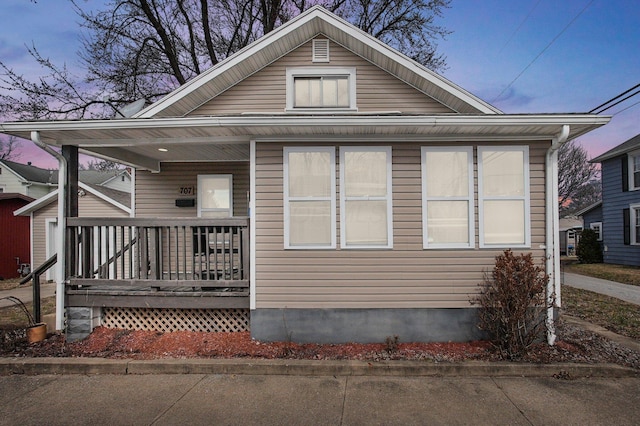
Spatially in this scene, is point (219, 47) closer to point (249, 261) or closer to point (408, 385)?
point (249, 261)

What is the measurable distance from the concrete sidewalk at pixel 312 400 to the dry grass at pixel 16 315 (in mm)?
2204

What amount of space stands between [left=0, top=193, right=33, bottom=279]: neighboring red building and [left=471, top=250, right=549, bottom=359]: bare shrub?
748 inches

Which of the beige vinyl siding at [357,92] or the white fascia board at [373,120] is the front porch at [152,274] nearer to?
the white fascia board at [373,120]

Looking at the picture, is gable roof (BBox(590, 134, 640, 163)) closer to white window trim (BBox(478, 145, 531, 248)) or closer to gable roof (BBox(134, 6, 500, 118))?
gable roof (BBox(134, 6, 500, 118))

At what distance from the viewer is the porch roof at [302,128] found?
4496 millimetres

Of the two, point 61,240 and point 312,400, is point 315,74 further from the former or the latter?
point 312,400

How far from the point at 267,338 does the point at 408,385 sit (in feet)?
6.83

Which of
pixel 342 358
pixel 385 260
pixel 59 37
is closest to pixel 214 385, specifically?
pixel 342 358

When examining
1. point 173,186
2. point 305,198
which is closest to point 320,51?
point 305,198

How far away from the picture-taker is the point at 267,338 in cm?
491

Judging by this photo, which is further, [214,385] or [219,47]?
[219,47]

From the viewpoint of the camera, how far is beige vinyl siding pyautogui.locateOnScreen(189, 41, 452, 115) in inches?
253

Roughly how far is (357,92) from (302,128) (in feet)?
7.51

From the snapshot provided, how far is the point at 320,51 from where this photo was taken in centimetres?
652
